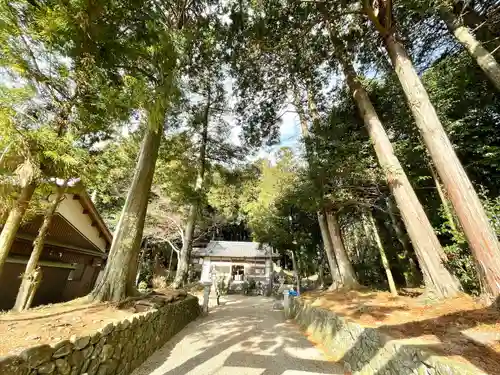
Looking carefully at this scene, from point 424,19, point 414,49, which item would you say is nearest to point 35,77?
point 424,19

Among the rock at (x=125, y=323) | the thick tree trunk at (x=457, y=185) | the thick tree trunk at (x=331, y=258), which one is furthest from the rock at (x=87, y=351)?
the thick tree trunk at (x=331, y=258)

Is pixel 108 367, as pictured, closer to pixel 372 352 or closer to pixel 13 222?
pixel 13 222

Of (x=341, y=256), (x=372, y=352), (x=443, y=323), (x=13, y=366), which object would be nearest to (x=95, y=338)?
(x=13, y=366)

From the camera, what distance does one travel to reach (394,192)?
511 centimetres

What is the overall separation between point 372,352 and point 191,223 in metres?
8.26

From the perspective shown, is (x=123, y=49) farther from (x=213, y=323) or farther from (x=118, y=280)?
A: (x=213, y=323)

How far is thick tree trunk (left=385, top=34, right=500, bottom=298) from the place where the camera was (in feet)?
10.6

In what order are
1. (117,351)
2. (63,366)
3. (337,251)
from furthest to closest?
(337,251) < (117,351) < (63,366)

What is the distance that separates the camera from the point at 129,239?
441cm

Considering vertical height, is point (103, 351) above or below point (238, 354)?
above

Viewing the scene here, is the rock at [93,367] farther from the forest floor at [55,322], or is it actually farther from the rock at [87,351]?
the forest floor at [55,322]

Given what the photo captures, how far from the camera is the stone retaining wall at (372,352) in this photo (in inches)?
77.8

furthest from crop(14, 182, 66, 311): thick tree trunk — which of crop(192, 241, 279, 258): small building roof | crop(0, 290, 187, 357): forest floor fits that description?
crop(192, 241, 279, 258): small building roof

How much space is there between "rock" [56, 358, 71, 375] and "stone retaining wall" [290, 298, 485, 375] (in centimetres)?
348
